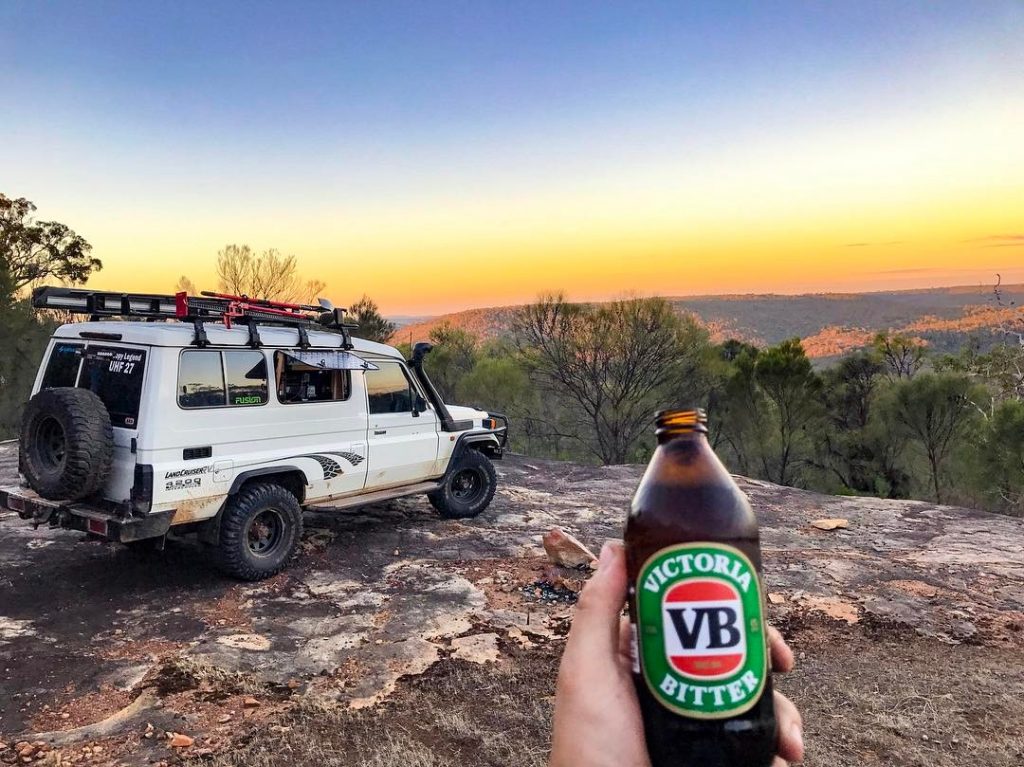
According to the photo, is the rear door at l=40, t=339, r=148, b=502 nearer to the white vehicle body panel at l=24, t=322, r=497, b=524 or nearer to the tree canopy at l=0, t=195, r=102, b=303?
the white vehicle body panel at l=24, t=322, r=497, b=524

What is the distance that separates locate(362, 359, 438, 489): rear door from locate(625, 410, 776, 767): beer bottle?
6296mm

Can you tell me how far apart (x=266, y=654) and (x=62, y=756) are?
1.49 m

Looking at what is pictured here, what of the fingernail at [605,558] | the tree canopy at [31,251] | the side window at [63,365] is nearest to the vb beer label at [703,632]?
the fingernail at [605,558]

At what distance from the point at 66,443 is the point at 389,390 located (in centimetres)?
336

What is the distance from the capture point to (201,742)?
3.95m

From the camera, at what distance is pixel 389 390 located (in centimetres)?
796

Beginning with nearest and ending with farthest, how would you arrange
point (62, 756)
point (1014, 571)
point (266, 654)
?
point (62, 756) < point (266, 654) < point (1014, 571)

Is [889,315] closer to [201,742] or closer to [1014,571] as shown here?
[1014,571]

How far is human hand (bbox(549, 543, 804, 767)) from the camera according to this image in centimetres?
154

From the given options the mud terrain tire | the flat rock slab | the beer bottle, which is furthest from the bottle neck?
the mud terrain tire

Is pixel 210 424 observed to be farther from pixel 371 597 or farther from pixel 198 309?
pixel 371 597

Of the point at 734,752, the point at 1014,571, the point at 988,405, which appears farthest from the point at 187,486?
the point at 988,405

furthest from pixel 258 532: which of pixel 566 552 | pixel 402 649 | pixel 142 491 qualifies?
pixel 566 552

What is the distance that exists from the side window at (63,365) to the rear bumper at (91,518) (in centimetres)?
105
